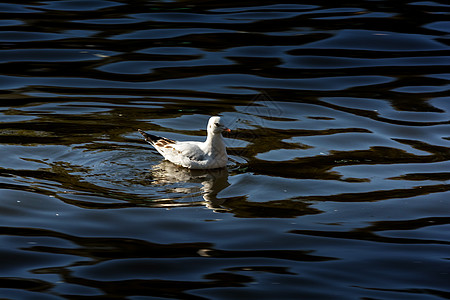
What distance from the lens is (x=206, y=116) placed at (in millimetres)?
12375

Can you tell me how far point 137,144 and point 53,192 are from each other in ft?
7.31

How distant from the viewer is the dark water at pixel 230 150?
23.9 ft

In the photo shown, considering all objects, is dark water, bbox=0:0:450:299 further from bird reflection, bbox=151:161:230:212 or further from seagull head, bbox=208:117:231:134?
seagull head, bbox=208:117:231:134

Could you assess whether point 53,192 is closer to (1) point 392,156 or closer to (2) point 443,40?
(1) point 392,156

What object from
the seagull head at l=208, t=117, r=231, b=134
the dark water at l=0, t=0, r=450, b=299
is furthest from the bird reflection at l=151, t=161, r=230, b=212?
the seagull head at l=208, t=117, r=231, b=134

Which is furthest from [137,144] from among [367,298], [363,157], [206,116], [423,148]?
[367,298]

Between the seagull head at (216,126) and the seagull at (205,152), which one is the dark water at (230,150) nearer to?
the seagull at (205,152)

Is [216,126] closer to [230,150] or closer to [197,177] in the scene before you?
[197,177]

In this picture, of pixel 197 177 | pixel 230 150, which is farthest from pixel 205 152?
pixel 230 150

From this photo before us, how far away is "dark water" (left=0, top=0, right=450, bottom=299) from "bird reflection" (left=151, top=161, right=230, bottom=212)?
0.04m

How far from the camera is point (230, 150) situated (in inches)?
438

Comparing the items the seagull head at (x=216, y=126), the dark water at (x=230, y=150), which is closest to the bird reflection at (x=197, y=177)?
the dark water at (x=230, y=150)

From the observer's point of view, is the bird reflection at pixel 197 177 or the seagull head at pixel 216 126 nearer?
the bird reflection at pixel 197 177

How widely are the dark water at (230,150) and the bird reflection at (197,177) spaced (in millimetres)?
39
